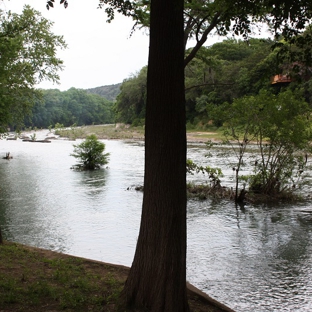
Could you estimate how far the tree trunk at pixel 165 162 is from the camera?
5.32 metres

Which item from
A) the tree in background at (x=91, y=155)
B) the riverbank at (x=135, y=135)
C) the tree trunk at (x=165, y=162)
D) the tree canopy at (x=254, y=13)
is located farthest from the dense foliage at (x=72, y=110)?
the tree trunk at (x=165, y=162)

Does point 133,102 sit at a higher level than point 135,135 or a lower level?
higher

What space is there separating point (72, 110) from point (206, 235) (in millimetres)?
144865

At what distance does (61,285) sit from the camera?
6.42 meters

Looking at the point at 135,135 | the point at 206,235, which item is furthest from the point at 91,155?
the point at 135,135

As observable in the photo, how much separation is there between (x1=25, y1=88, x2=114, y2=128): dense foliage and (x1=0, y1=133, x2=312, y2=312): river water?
370 feet

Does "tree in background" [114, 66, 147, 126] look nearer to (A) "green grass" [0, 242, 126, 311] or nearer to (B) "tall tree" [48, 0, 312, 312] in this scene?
(A) "green grass" [0, 242, 126, 311]

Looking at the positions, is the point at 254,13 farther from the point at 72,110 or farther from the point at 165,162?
the point at 72,110

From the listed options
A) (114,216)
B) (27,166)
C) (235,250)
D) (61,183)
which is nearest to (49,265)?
(235,250)

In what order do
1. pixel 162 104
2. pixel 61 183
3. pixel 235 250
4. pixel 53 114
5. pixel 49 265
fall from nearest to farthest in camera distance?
pixel 162 104
pixel 49 265
pixel 235 250
pixel 61 183
pixel 53 114

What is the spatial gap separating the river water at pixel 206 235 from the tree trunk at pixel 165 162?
2.71 meters

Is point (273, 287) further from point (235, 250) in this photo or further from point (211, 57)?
point (211, 57)

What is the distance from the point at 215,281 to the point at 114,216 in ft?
24.0

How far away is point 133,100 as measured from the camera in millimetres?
86312
